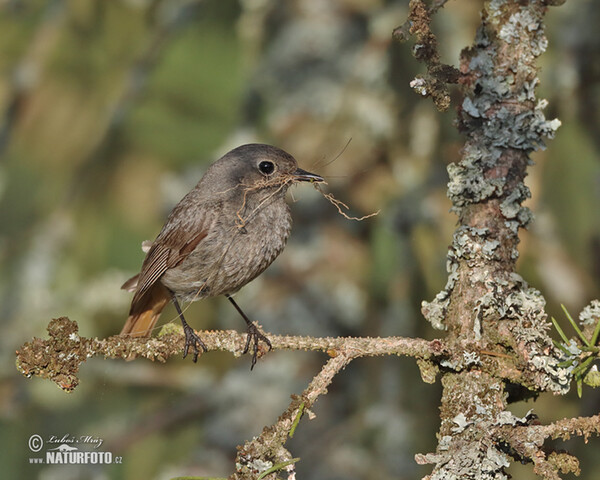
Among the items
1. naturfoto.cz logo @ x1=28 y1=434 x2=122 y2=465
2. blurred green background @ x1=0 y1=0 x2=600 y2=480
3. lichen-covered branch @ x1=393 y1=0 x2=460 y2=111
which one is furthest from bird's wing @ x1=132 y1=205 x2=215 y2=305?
naturfoto.cz logo @ x1=28 y1=434 x2=122 y2=465

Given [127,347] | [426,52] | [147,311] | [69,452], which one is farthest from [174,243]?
[69,452]

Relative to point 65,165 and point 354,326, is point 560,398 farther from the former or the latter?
point 65,165

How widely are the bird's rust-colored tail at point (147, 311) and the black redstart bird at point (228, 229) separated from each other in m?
0.10

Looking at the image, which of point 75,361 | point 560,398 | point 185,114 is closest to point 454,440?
point 75,361

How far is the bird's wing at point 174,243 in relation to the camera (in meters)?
2.02

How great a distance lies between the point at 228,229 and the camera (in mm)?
1987

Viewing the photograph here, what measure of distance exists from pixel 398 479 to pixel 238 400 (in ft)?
2.50

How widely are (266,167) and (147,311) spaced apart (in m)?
0.75

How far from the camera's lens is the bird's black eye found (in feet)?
6.31

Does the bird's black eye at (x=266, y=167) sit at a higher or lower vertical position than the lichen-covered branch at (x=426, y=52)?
higher

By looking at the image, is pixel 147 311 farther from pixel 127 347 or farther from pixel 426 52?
pixel 426 52

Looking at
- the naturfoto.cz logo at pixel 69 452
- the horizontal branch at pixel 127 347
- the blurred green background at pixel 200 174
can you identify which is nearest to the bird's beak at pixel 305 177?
the horizontal branch at pixel 127 347

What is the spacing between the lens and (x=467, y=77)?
1.45 metres

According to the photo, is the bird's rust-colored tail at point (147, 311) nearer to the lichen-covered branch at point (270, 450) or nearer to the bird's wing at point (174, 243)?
the bird's wing at point (174, 243)
